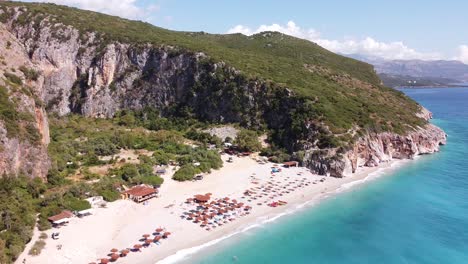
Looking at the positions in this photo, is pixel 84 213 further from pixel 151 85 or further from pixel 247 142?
pixel 151 85

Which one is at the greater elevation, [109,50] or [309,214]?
[109,50]

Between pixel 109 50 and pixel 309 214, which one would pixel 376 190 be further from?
pixel 109 50

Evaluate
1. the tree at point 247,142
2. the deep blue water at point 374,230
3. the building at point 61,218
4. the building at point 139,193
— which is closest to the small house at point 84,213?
the building at point 61,218

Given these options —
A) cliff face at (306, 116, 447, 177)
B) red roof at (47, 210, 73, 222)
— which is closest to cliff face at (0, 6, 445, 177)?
cliff face at (306, 116, 447, 177)

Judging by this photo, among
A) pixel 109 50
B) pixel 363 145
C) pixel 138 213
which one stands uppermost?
pixel 109 50

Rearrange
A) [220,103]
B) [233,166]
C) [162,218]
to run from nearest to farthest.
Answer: [162,218]
[233,166]
[220,103]

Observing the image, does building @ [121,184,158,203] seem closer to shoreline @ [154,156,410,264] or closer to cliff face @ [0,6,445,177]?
shoreline @ [154,156,410,264]

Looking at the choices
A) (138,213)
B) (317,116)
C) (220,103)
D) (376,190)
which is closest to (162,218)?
(138,213)
